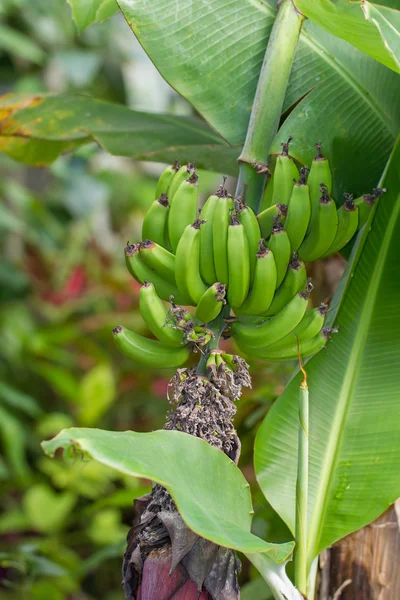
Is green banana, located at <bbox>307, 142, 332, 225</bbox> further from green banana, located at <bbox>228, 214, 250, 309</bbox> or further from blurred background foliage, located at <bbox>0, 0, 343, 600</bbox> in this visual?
blurred background foliage, located at <bbox>0, 0, 343, 600</bbox>

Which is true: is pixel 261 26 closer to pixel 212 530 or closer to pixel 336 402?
pixel 336 402

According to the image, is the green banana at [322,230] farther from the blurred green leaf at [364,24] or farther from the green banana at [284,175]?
the blurred green leaf at [364,24]

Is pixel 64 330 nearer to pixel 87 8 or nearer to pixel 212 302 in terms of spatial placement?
pixel 87 8

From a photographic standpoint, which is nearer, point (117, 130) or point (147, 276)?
point (147, 276)

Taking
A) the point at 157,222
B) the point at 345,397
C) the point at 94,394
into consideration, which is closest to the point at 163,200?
the point at 157,222

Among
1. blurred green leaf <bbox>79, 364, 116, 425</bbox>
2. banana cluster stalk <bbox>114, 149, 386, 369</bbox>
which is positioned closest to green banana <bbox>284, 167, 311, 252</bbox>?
banana cluster stalk <bbox>114, 149, 386, 369</bbox>

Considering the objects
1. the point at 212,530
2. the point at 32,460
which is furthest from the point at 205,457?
the point at 32,460

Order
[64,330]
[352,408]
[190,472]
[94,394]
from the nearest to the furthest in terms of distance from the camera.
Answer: [190,472], [352,408], [94,394], [64,330]
